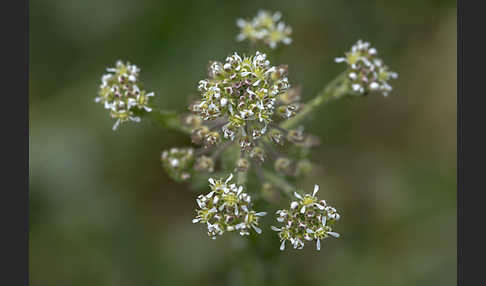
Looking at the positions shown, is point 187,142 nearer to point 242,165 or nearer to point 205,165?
point 205,165

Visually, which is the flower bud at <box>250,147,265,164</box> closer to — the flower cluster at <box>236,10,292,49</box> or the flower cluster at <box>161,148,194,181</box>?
the flower cluster at <box>161,148,194,181</box>

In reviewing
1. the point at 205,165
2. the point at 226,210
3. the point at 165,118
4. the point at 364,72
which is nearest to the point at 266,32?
the point at 364,72

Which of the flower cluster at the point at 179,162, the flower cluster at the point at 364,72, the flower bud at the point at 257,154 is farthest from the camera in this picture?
the flower cluster at the point at 364,72

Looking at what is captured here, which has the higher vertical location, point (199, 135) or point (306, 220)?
point (199, 135)

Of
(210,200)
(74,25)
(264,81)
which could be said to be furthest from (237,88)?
(74,25)

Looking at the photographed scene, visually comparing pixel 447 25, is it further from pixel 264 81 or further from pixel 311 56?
pixel 264 81

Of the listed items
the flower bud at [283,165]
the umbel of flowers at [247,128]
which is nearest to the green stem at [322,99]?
the umbel of flowers at [247,128]

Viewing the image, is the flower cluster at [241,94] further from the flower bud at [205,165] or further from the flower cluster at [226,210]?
the flower bud at [205,165]
